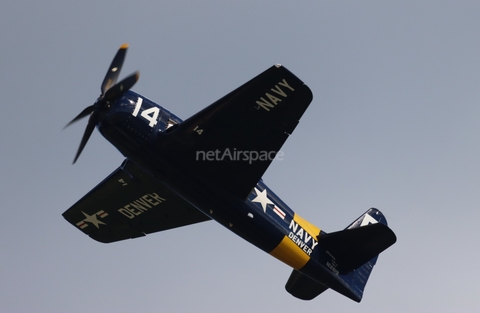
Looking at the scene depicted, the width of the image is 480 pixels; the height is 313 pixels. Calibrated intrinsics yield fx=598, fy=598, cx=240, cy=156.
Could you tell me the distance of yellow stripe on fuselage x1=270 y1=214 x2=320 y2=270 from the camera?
67.3 ft

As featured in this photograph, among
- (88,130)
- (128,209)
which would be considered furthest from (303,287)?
(88,130)

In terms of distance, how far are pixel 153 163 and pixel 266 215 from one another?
13.9 ft

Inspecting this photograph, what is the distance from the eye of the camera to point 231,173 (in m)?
19.2

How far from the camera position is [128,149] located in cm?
1822

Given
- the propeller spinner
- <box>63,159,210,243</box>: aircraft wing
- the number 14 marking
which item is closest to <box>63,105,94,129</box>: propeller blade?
the propeller spinner

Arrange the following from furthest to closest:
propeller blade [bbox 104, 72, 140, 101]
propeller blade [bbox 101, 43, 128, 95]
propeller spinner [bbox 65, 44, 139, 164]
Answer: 1. propeller blade [bbox 101, 43, 128, 95]
2. propeller spinner [bbox 65, 44, 139, 164]
3. propeller blade [bbox 104, 72, 140, 101]

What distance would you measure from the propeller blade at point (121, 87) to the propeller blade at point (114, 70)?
1.63 feet

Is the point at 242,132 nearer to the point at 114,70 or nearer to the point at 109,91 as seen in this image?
the point at 109,91

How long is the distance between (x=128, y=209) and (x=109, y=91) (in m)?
6.62

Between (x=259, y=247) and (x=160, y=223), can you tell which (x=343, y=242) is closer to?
(x=259, y=247)

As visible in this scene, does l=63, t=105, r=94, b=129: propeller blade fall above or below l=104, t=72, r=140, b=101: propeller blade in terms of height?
below

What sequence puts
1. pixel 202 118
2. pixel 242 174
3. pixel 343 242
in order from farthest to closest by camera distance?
1. pixel 343 242
2. pixel 242 174
3. pixel 202 118

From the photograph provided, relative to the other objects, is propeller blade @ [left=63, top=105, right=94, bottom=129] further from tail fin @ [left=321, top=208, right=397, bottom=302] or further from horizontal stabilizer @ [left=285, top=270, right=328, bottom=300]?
horizontal stabilizer @ [left=285, top=270, right=328, bottom=300]

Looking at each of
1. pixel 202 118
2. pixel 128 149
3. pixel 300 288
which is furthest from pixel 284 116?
pixel 300 288
